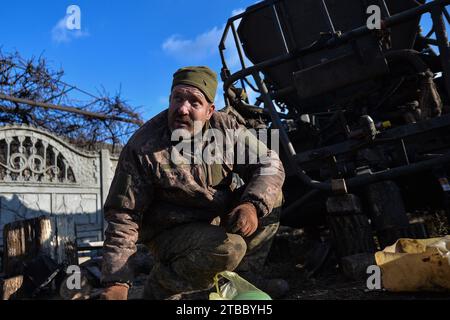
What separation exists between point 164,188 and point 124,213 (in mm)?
270

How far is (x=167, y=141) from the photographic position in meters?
1.92

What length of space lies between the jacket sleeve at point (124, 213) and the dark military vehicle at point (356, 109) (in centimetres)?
165

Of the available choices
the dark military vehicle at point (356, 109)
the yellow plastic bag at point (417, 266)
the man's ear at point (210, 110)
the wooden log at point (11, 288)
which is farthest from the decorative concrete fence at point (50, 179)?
the yellow plastic bag at point (417, 266)

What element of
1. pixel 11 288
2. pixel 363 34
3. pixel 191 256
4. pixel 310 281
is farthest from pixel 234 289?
pixel 11 288

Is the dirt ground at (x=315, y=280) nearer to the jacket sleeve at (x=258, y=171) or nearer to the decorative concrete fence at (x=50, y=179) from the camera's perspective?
the jacket sleeve at (x=258, y=171)

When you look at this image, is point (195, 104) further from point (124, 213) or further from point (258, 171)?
point (124, 213)

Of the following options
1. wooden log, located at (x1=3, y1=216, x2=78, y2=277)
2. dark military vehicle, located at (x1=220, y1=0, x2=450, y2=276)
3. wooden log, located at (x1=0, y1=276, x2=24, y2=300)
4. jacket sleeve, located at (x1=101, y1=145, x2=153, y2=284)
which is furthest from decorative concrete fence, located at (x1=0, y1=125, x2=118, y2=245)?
jacket sleeve, located at (x1=101, y1=145, x2=153, y2=284)

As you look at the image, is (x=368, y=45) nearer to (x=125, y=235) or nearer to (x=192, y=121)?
(x=192, y=121)

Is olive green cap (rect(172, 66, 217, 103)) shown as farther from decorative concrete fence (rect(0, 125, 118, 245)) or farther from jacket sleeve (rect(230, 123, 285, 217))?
decorative concrete fence (rect(0, 125, 118, 245))

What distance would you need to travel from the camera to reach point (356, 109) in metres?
3.65

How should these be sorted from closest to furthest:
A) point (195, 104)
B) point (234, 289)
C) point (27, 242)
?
point (234, 289) → point (195, 104) → point (27, 242)

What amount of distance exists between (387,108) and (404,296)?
2.27m
